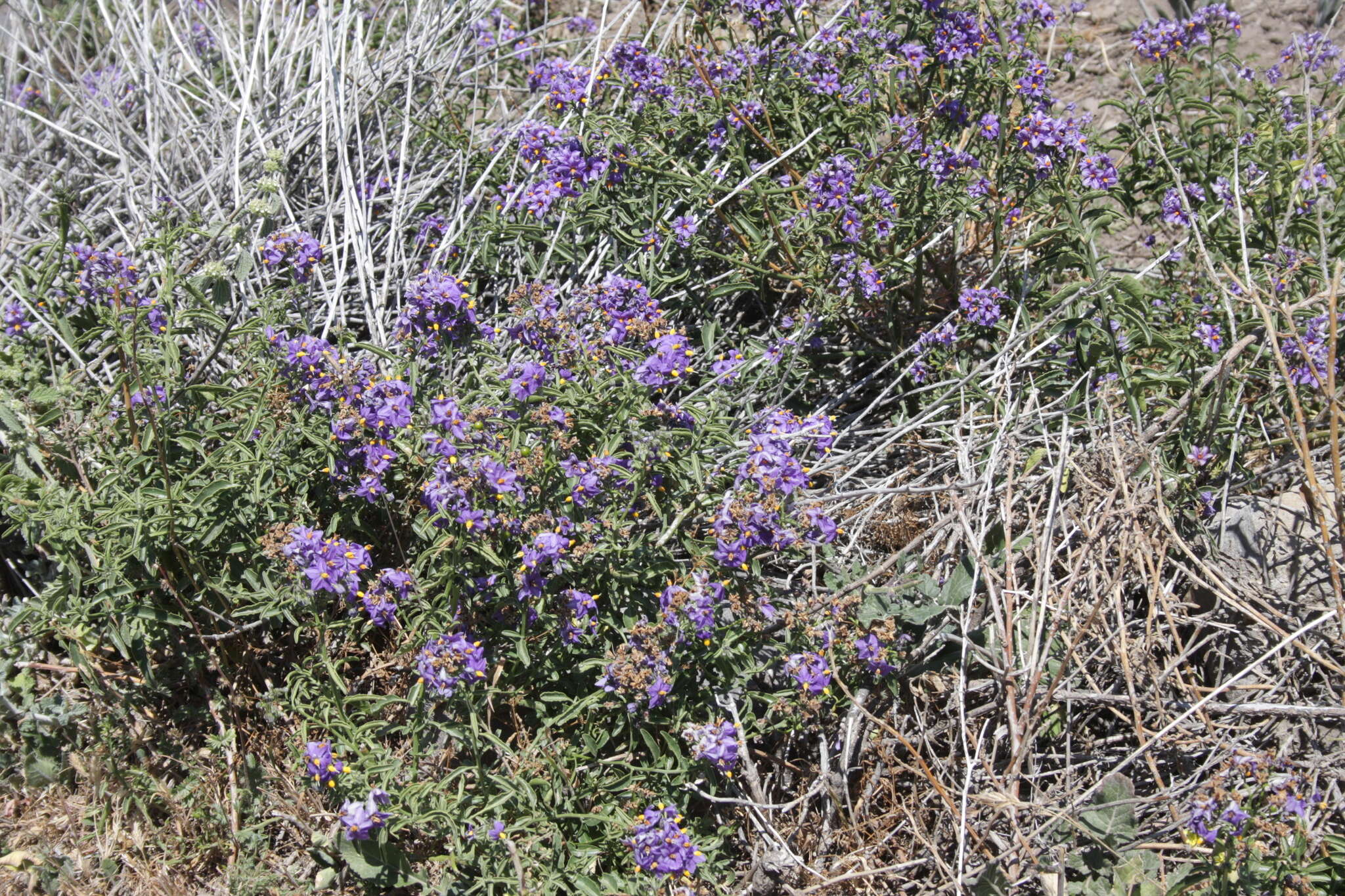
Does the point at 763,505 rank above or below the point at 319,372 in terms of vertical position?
below

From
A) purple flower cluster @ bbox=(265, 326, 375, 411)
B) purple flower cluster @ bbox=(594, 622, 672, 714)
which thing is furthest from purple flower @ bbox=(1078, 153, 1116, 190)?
purple flower cluster @ bbox=(265, 326, 375, 411)

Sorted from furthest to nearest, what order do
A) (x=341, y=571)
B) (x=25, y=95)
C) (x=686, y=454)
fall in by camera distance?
(x=25, y=95), (x=686, y=454), (x=341, y=571)

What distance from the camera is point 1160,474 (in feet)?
8.50

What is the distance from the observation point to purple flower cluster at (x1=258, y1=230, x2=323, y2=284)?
2566 mm

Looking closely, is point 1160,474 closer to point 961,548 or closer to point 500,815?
point 961,548

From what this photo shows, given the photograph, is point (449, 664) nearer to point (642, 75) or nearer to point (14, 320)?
point (14, 320)

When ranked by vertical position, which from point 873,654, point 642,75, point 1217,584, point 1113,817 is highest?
point 642,75

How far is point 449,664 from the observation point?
2176mm

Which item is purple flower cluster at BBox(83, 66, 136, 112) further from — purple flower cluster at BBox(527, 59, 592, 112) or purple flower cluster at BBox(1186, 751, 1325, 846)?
purple flower cluster at BBox(1186, 751, 1325, 846)

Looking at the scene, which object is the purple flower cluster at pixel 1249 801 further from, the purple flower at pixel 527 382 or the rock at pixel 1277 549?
the purple flower at pixel 527 382

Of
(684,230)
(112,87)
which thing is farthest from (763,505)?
(112,87)

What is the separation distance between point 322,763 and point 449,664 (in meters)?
0.35

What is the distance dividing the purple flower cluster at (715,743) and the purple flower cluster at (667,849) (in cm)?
14

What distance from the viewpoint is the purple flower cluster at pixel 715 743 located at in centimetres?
220
